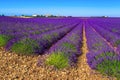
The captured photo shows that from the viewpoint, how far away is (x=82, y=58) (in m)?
10.4

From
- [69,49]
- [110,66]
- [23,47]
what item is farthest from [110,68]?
[23,47]

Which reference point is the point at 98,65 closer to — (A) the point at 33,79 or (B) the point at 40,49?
(A) the point at 33,79

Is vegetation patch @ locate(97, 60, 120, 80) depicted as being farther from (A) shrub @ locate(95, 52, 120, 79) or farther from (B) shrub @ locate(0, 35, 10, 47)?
(B) shrub @ locate(0, 35, 10, 47)

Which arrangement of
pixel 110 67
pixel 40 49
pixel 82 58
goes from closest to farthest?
pixel 110 67 < pixel 82 58 < pixel 40 49

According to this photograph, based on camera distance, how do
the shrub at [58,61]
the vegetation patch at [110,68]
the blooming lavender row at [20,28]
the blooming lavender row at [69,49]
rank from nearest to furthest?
the vegetation patch at [110,68]
the shrub at [58,61]
the blooming lavender row at [69,49]
the blooming lavender row at [20,28]

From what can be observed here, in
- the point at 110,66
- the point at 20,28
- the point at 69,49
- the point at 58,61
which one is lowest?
the point at 20,28

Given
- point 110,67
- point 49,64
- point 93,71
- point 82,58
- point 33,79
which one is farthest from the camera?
point 82,58

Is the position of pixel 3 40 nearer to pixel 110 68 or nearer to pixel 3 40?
pixel 3 40

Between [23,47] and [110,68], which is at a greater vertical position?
[110,68]

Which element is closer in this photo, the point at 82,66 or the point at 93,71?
the point at 93,71

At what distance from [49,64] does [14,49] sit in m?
2.51

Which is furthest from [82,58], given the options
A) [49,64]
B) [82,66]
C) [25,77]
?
[25,77]

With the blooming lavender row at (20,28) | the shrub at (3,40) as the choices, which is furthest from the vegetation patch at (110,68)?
the blooming lavender row at (20,28)

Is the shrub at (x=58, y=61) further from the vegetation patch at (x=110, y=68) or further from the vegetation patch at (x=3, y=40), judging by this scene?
the vegetation patch at (x=3, y=40)
